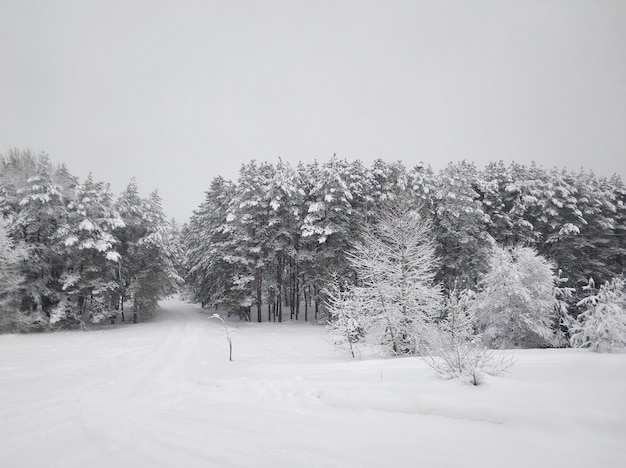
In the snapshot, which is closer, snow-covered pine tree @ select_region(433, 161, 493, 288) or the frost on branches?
the frost on branches

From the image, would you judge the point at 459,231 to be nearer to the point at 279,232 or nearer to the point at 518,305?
the point at 518,305

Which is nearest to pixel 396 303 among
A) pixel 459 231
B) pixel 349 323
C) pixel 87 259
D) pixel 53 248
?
pixel 349 323

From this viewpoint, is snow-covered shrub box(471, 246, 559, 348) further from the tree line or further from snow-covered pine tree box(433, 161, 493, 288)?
snow-covered pine tree box(433, 161, 493, 288)

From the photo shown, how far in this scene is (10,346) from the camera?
16.9 m

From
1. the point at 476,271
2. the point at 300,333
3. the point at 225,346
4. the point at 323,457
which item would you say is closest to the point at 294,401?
the point at 323,457

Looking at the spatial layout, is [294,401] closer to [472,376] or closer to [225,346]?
[472,376]

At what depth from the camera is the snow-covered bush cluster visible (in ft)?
73.1

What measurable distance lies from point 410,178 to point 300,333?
56.3 feet

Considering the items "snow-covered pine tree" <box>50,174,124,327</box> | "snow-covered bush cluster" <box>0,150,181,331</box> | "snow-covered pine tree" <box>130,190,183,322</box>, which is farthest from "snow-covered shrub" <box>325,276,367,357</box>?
"snow-covered pine tree" <box>130,190,183,322</box>

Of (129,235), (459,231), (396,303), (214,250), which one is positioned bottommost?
(396,303)

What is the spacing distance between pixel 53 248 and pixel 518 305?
32169mm

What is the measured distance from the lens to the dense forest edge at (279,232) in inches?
953

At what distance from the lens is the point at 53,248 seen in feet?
80.8

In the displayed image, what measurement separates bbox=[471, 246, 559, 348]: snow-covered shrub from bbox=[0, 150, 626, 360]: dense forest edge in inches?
208
